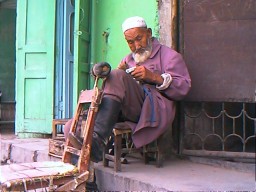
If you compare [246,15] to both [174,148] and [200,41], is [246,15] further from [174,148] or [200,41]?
[174,148]

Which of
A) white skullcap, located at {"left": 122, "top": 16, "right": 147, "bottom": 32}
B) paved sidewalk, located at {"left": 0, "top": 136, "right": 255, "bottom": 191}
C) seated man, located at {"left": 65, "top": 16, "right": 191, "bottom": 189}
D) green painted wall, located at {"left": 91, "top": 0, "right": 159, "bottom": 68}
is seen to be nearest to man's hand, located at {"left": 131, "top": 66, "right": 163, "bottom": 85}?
seated man, located at {"left": 65, "top": 16, "right": 191, "bottom": 189}

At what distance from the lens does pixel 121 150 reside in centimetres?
291

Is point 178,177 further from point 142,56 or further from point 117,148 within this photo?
point 142,56

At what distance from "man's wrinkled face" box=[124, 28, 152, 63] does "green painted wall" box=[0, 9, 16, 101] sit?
15.2 ft

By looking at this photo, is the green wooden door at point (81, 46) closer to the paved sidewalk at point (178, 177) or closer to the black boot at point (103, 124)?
the paved sidewalk at point (178, 177)

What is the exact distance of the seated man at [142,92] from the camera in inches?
99.0

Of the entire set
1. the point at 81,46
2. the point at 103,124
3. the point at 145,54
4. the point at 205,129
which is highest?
the point at 81,46

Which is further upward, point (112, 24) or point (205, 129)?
point (112, 24)

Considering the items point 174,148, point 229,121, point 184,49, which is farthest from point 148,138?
point 229,121

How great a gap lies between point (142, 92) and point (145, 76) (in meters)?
0.13

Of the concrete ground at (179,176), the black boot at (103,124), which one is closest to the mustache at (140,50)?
the black boot at (103,124)

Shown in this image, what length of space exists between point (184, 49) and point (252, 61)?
63 centimetres

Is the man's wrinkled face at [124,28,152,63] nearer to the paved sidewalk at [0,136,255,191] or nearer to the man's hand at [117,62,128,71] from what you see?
the man's hand at [117,62,128,71]

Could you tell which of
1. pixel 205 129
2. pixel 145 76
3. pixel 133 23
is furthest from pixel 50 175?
pixel 205 129
